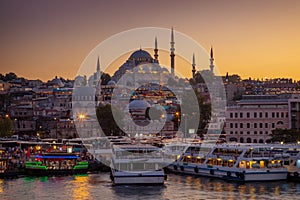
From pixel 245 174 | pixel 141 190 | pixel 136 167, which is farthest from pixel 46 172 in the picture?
pixel 245 174

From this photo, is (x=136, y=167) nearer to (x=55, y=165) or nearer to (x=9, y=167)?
(x=55, y=165)

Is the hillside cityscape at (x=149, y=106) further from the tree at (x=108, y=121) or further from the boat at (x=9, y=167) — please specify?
the boat at (x=9, y=167)

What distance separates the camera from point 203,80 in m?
55.0

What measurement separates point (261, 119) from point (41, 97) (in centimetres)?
2876

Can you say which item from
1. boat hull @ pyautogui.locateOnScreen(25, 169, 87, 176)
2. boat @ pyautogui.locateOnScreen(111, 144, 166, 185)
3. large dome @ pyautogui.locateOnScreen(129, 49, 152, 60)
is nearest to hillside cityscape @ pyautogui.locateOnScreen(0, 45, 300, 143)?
large dome @ pyautogui.locateOnScreen(129, 49, 152, 60)

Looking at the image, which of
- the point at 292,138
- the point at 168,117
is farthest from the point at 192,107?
the point at 292,138

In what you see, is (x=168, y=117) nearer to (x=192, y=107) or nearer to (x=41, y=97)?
(x=192, y=107)

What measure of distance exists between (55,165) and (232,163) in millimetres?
4980

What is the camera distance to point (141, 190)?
1566 cm

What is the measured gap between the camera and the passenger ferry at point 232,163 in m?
17.2

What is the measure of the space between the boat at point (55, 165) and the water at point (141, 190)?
998mm

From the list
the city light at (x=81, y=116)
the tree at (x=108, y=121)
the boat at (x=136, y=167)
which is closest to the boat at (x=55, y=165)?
the boat at (x=136, y=167)

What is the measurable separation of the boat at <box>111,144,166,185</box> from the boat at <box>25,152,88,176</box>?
1.24 m

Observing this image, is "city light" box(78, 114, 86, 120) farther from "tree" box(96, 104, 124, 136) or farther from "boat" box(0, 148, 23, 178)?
"boat" box(0, 148, 23, 178)
